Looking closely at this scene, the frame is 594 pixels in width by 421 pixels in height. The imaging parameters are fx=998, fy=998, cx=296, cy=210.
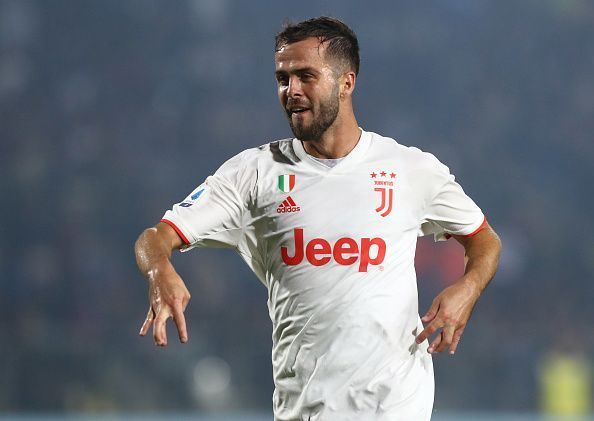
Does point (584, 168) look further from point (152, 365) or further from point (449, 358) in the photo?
point (152, 365)

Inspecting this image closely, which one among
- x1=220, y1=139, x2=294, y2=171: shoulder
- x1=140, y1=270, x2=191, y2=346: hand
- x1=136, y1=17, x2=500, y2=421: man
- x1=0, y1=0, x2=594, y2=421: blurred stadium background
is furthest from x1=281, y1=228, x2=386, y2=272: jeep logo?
x1=0, y1=0, x2=594, y2=421: blurred stadium background

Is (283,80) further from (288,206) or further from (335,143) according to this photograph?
(288,206)

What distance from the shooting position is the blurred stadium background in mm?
7965

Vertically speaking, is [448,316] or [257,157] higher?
[257,157]

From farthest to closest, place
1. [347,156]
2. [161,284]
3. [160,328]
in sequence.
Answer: [347,156], [161,284], [160,328]

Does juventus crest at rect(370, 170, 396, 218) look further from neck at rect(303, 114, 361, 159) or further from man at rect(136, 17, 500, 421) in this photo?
neck at rect(303, 114, 361, 159)

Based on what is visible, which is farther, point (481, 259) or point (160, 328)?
point (481, 259)

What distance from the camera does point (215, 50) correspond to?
10000mm

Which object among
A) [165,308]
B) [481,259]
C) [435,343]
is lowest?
[435,343]

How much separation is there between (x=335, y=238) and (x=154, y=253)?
1.71ft

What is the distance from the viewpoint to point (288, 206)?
2861mm

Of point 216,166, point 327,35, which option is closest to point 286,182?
point 327,35

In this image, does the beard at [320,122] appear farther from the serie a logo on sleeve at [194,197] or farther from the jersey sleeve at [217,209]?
the serie a logo on sleeve at [194,197]

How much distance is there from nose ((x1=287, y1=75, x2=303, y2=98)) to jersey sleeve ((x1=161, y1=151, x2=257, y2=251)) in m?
0.25
